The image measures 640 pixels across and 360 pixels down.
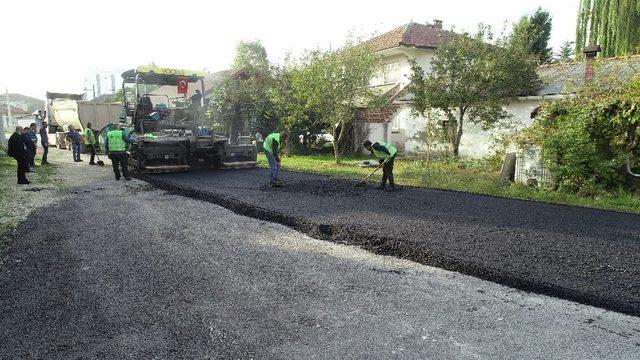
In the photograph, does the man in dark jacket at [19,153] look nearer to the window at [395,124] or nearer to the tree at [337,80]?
the tree at [337,80]

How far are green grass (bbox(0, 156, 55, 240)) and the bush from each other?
32.7 feet

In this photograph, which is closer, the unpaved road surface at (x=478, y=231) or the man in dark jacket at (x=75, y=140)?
the unpaved road surface at (x=478, y=231)

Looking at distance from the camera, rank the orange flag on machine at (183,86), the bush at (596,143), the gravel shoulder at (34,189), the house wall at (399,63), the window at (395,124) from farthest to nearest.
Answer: the window at (395,124) < the house wall at (399,63) < the orange flag on machine at (183,86) < the bush at (596,143) < the gravel shoulder at (34,189)

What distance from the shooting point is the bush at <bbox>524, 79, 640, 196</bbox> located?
8523 mm

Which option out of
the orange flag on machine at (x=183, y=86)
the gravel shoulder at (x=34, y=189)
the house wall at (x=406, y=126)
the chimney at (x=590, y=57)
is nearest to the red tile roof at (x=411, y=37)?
the house wall at (x=406, y=126)

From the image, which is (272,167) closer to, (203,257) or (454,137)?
(203,257)

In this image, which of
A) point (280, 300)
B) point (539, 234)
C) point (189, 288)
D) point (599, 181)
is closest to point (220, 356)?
point (280, 300)

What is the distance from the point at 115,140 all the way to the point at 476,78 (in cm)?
1013

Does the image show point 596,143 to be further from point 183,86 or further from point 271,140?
point 183,86

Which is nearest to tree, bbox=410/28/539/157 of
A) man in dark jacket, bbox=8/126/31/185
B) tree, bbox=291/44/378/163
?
tree, bbox=291/44/378/163

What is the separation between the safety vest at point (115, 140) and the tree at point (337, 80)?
6.63 m

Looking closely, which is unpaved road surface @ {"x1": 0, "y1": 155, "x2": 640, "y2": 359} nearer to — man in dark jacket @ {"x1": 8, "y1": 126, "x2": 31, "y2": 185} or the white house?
man in dark jacket @ {"x1": 8, "y1": 126, "x2": 31, "y2": 185}

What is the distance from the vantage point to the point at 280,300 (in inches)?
147

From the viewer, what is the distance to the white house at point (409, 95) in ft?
45.5
